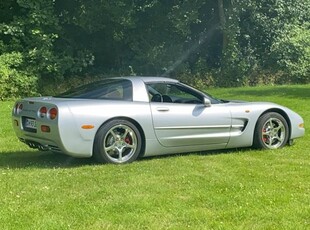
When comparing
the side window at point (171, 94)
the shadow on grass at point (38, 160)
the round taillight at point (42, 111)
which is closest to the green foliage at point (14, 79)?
the shadow on grass at point (38, 160)

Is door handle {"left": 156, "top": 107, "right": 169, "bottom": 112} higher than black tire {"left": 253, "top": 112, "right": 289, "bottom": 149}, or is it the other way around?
door handle {"left": 156, "top": 107, "right": 169, "bottom": 112}

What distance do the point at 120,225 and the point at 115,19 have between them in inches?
784

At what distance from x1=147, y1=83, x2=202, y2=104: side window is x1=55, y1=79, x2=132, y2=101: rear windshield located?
0.37m

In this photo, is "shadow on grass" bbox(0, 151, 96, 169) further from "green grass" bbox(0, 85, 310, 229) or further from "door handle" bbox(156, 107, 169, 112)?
"door handle" bbox(156, 107, 169, 112)

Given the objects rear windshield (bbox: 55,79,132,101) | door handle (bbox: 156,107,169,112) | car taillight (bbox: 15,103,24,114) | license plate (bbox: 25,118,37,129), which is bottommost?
license plate (bbox: 25,118,37,129)

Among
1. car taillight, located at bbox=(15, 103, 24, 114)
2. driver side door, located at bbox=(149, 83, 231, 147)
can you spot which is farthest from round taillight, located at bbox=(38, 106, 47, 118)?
driver side door, located at bbox=(149, 83, 231, 147)

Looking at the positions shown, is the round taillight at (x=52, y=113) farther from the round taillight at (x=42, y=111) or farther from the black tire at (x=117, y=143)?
the black tire at (x=117, y=143)

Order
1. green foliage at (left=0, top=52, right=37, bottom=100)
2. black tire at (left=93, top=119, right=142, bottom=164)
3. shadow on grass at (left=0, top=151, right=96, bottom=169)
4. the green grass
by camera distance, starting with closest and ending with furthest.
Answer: the green grass < black tire at (left=93, top=119, right=142, bottom=164) < shadow on grass at (left=0, top=151, right=96, bottom=169) < green foliage at (left=0, top=52, right=37, bottom=100)

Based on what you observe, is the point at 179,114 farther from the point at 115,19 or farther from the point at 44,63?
the point at 115,19

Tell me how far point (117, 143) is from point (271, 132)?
8.47 feet

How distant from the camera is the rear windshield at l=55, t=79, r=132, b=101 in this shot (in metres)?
6.98

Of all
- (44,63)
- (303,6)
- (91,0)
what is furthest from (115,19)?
(303,6)

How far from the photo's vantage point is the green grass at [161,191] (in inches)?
171

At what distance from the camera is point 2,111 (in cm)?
1438
